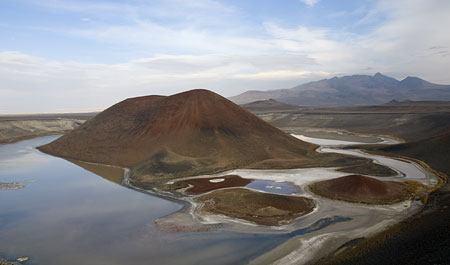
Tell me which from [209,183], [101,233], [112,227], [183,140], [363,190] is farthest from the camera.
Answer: [183,140]

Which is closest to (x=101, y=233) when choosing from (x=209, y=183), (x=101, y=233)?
(x=101, y=233)

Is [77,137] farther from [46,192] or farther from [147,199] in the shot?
[147,199]

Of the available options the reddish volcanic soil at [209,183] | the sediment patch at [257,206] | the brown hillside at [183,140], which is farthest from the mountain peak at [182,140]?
the sediment patch at [257,206]

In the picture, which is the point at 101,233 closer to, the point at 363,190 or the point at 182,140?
the point at 363,190

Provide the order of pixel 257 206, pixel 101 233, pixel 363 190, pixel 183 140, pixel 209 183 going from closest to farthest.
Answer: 1. pixel 101 233
2. pixel 257 206
3. pixel 363 190
4. pixel 209 183
5. pixel 183 140

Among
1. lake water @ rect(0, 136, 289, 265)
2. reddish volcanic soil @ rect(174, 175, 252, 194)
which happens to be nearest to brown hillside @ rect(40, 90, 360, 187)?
reddish volcanic soil @ rect(174, 175, 252, 194)

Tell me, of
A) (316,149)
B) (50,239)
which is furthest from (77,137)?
(50,239)
